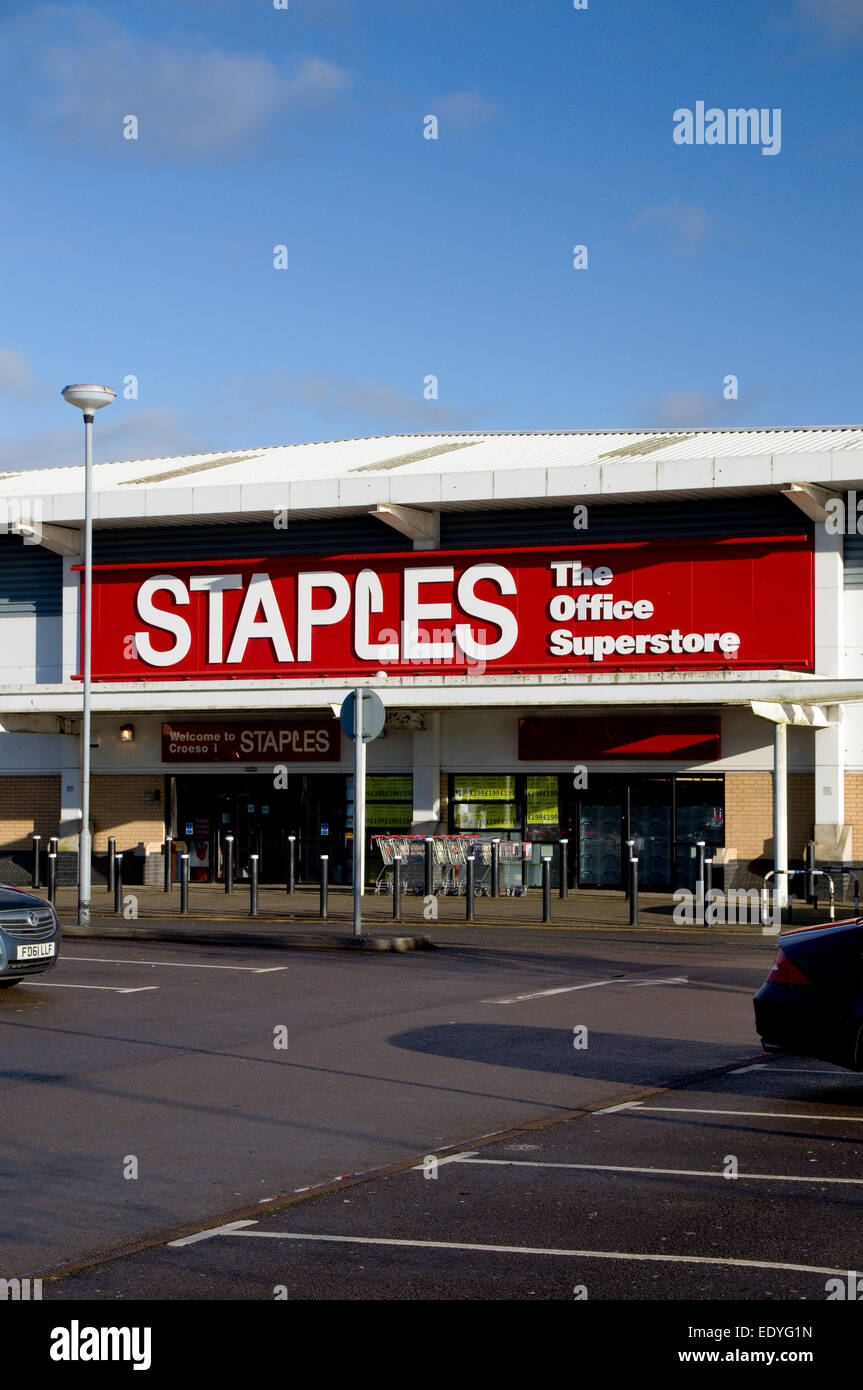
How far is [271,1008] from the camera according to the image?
13.6m

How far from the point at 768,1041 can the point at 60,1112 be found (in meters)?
4.25

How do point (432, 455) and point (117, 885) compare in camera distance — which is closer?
point (117, 885)

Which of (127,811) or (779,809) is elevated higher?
(779,809)

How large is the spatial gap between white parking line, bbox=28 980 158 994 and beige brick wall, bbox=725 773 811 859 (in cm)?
1383

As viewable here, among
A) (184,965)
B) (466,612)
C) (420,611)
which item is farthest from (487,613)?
(184,965)

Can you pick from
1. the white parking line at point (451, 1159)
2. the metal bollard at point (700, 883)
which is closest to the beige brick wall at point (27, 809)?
the metal bollard at point (700, 883)

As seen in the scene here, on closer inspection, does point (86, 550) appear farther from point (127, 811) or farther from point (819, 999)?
point (819, 999)

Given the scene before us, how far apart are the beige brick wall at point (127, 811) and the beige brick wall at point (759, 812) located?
36.7 ft

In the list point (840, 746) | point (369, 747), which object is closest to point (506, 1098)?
point (840, 746)

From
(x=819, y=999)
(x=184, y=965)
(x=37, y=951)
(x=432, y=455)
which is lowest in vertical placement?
(x=184, y=965)

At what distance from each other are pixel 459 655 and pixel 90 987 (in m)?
14.2

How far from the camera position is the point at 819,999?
30.0ft

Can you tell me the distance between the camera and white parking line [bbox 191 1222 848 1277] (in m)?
5.92

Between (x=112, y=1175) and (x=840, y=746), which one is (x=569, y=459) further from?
(x=112, y=1175)
